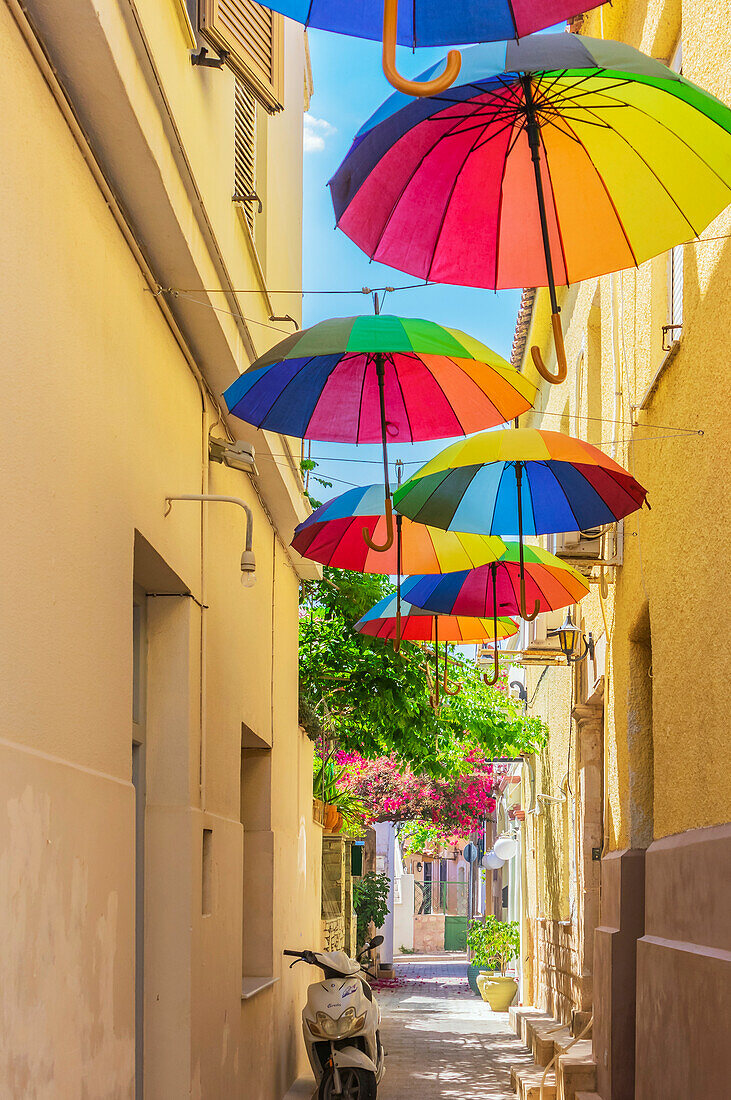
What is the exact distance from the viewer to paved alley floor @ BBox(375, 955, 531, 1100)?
1399cm

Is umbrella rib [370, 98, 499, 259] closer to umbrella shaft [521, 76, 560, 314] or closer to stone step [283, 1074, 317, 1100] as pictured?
umbrella shaft [521, 76, 560, 314]

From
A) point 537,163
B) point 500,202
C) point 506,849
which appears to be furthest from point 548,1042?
point 506,849

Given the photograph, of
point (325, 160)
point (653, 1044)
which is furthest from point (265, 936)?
point (325, 160)

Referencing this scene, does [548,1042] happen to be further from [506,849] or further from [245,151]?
[506,849]

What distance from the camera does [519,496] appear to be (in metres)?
7.69

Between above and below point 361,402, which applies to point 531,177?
above

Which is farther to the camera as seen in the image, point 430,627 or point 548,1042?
point 548,1042

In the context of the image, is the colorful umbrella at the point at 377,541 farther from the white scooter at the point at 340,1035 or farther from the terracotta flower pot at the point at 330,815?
the terracotta flower pot at the point at 330,815

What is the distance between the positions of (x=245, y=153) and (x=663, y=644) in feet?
14.3

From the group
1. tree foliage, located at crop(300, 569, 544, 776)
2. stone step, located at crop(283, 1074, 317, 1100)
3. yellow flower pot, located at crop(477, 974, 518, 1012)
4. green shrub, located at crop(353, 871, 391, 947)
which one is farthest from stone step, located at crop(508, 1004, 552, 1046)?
green shrub, located at crop(353, 871, 391, 947)

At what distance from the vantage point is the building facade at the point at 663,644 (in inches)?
260

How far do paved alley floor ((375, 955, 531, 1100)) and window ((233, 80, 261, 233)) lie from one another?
359 inches

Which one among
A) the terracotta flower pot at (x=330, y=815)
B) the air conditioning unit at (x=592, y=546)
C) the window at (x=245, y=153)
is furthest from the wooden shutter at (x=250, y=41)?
the terracotta flower pot at (x=330, y=815)

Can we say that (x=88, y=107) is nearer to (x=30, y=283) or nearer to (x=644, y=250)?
(x=30, y=283)
